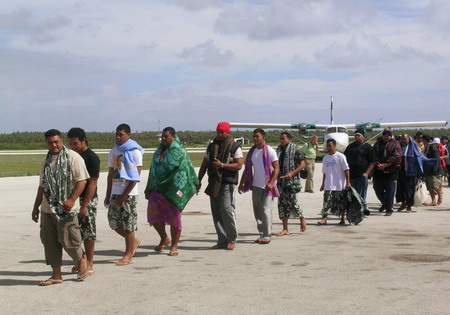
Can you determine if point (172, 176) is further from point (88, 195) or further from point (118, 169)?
point (88, 195)

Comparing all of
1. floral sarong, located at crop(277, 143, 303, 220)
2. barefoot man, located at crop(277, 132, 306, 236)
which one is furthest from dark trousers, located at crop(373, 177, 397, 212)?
floral sarong, located at crop(277, 143, 303, 220)

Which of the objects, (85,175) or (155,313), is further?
(85,175)

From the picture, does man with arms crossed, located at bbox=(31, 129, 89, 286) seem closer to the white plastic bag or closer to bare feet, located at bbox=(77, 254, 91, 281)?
bare feet, located at bbox=(77, 254, 91, 281)

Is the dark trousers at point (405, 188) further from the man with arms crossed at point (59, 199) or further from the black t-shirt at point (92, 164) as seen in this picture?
the man with arms crossed at point (59, 199)

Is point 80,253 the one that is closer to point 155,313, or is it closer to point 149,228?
point 155,313

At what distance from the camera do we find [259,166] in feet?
32.4

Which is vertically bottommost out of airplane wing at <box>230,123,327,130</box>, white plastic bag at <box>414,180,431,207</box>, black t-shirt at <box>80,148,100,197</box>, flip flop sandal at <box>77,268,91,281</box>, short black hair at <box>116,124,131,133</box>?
flip flop sandal at <box>77,268,91,281</box>

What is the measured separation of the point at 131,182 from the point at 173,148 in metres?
0.91

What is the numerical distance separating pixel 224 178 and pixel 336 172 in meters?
3.30

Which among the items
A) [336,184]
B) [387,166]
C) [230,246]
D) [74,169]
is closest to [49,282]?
[74,169]

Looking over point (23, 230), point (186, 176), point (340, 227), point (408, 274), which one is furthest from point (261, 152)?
point (23, 230)

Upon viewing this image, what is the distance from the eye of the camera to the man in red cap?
9.23 metres

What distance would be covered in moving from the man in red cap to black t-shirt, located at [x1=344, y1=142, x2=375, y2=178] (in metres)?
3.95

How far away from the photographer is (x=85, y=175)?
6.90m
